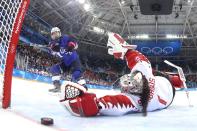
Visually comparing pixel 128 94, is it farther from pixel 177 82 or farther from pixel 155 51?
pixel 155 51

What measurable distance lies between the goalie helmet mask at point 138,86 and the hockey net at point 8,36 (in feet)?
3.50

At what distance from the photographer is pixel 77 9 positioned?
61.9 feet

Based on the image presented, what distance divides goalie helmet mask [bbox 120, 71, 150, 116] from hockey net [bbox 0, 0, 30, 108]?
107cm

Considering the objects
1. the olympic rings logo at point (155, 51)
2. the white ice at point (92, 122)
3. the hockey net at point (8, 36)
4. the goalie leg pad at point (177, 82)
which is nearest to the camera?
the white ice at point (92, 122)

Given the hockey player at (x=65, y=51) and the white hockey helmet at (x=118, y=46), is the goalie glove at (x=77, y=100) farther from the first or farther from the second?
the hockey player at (x=65, y=51)

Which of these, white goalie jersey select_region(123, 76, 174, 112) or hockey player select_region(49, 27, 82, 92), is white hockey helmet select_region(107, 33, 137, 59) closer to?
white goalie jersey select_region(123, 76, 174, 112)

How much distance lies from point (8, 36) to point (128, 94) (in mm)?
1210

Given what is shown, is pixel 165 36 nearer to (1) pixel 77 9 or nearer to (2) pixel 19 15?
(1) pixel 77 9

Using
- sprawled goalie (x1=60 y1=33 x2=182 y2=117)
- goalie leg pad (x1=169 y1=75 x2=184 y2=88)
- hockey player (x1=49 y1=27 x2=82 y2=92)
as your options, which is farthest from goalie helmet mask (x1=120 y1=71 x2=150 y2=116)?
hockey player (x1=49 y1=27 x2=82 y2=92)

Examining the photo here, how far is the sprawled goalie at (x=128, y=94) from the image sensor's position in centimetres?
271

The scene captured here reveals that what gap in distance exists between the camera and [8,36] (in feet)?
8.82

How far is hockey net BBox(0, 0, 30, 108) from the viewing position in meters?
2.59

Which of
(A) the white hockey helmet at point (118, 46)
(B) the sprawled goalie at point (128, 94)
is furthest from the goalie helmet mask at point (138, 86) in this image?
(A) the white hockey helmet at point (118, 46)

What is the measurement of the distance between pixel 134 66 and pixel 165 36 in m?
20.9
